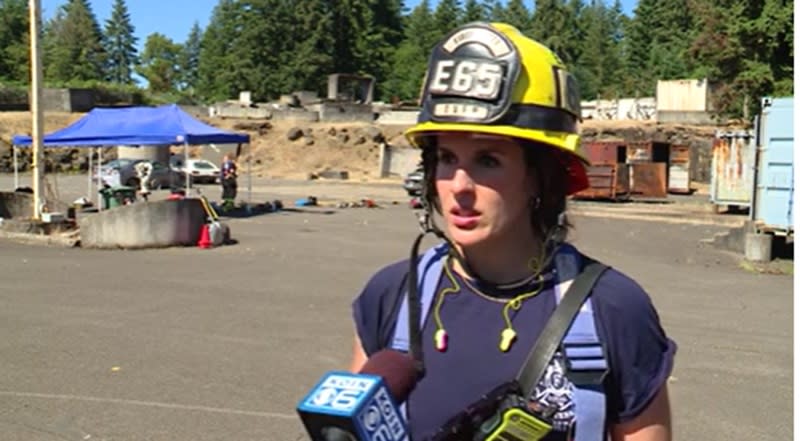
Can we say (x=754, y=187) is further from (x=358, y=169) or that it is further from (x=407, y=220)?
(x=358, y=169)

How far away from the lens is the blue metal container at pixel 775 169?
15430 millimetres

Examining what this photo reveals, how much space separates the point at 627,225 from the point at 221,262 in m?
12.2

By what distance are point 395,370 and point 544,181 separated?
24.5 inches

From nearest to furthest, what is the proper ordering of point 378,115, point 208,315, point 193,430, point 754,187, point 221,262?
point 193,430
point 208,315
point 221,262
point 754,187
point 378,115


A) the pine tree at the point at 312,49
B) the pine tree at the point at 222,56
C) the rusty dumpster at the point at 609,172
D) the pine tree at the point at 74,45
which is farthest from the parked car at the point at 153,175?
the pine tree at the point at 74,45

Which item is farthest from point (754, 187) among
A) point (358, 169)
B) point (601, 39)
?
point (601, 39)

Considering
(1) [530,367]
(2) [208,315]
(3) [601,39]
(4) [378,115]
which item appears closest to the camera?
(1) [530,367]

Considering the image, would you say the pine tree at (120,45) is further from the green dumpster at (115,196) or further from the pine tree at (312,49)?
the green dumpster at (115,196)

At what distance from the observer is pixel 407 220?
24.0 meters

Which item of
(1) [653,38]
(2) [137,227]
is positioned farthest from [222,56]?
(2) [137,227]

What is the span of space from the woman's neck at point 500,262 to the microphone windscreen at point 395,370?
0.97ft

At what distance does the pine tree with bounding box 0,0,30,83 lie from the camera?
313 ft

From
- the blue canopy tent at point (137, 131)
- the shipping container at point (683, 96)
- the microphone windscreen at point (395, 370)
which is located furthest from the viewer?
the shipping container at point (683, 96)

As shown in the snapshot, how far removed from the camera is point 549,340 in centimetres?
181
